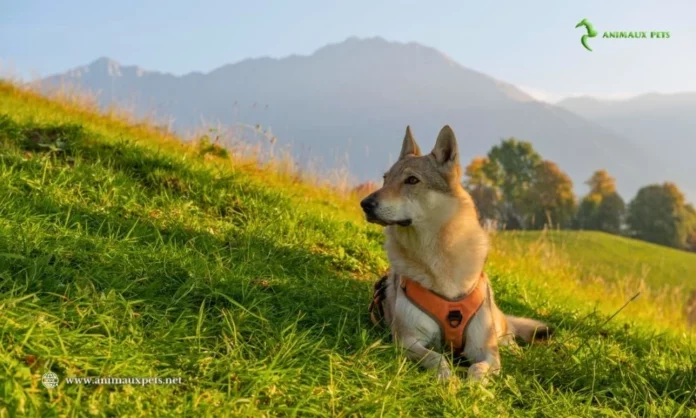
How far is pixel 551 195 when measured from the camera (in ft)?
182

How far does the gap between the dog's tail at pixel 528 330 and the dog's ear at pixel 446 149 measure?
1.43 meters

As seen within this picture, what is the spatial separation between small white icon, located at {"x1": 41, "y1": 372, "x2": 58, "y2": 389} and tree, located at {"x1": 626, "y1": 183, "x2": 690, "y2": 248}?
59.1 metres

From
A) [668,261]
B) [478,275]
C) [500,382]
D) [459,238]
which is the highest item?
[459,238]

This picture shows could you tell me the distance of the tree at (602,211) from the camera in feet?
183

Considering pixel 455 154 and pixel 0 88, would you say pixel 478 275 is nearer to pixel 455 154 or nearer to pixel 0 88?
pixel 455 154

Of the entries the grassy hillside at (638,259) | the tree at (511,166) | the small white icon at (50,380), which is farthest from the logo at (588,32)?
the tree at (511,166)

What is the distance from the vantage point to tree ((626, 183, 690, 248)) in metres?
52.2

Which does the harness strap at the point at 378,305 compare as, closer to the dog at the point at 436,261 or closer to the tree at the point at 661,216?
the dog at the point at 436,261

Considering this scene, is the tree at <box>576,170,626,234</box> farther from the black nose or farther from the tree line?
the black nose

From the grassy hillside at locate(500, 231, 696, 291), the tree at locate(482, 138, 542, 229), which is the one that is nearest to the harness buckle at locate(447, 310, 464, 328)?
the grassy hillside at locate(500, 231, 696, 291)

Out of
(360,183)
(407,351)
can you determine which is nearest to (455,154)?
(407,351)

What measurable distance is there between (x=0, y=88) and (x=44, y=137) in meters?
6.20

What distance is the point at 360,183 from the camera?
416 inches

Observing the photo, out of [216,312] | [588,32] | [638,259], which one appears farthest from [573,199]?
[216,312]
